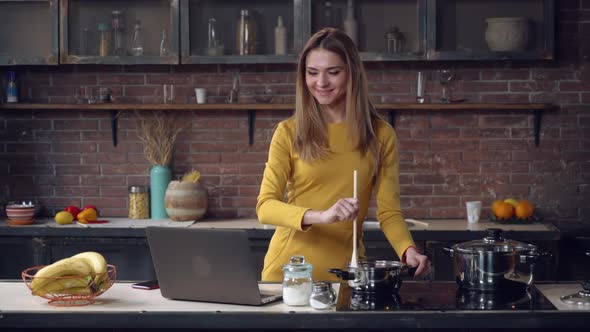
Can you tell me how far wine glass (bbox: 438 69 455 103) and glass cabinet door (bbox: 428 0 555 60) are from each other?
0.48 feet

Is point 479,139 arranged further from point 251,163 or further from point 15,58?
point 15,58

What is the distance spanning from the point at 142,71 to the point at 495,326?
3.10 metres

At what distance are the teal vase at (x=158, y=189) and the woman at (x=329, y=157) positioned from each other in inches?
73.8

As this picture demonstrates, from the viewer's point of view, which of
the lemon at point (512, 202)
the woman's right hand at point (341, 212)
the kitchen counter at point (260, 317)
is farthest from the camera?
the lemon at point (512, 202)

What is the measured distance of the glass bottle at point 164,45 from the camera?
4570 millimetres

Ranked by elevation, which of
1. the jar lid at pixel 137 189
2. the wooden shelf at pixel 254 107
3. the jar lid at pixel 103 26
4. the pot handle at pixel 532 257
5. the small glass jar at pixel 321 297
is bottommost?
the small glass jar at pixel 321 297

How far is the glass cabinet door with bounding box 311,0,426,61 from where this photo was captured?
4.52m

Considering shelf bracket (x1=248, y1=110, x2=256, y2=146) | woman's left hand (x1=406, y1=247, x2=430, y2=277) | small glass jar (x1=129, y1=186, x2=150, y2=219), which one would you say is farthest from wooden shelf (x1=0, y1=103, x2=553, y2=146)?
woman's left hand (x1=406, y1=247, x2=430, y2=277)

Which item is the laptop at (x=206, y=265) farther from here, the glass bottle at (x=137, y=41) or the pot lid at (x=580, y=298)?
the glass bottle at (x=137, y=41)

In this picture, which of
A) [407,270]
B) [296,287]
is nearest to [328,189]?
[407,270]

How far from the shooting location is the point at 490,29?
14.7 feet

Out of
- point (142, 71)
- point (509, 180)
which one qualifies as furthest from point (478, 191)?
point (142, 71)

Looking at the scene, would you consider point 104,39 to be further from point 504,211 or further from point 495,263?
point 495,263

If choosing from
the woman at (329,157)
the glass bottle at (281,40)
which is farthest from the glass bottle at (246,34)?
the woman at (329,157)
